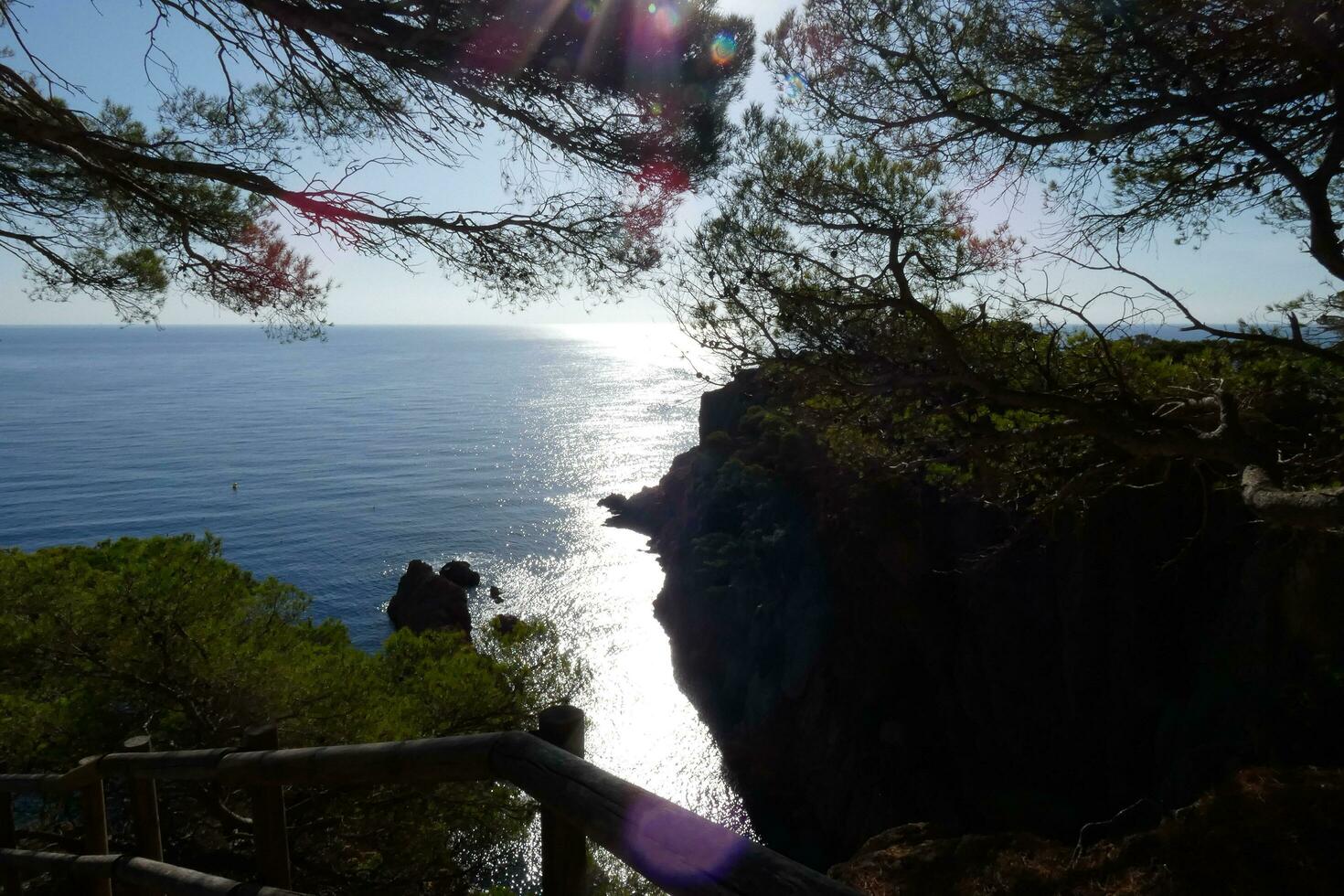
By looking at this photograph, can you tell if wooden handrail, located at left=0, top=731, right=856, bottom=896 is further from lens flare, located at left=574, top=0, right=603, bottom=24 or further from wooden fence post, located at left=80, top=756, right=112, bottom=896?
lens flare, located at left=574, top=0, right=603, bottom=24

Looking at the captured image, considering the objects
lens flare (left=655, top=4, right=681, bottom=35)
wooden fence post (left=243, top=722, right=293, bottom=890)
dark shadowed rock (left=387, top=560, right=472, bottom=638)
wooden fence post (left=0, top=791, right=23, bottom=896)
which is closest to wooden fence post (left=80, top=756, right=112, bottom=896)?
wooden fence post (left=0, top=791, right=23, bottom=896)

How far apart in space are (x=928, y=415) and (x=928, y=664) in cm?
1201

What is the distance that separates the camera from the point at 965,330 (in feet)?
17.1

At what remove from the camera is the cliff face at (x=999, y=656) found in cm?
915

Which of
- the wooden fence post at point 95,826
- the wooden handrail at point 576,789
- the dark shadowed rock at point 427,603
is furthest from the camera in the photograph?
the dark shadowed rock at point 427,603

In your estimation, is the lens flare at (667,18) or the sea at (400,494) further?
the sea at (400,494)

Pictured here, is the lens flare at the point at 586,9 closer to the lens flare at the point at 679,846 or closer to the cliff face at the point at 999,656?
the lens flare at the point at 679,846

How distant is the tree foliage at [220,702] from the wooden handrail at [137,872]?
2.39 meters

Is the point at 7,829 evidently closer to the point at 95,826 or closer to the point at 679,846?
the point at 95,826

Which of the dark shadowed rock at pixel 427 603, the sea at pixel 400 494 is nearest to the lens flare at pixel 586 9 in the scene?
the sea at pixel 400 494

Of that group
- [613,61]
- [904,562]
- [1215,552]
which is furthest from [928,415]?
[904,562]

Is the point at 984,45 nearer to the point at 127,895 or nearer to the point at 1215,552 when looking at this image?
the point at 127,895

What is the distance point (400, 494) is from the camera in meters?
44.7

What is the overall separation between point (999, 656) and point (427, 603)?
751 inches
